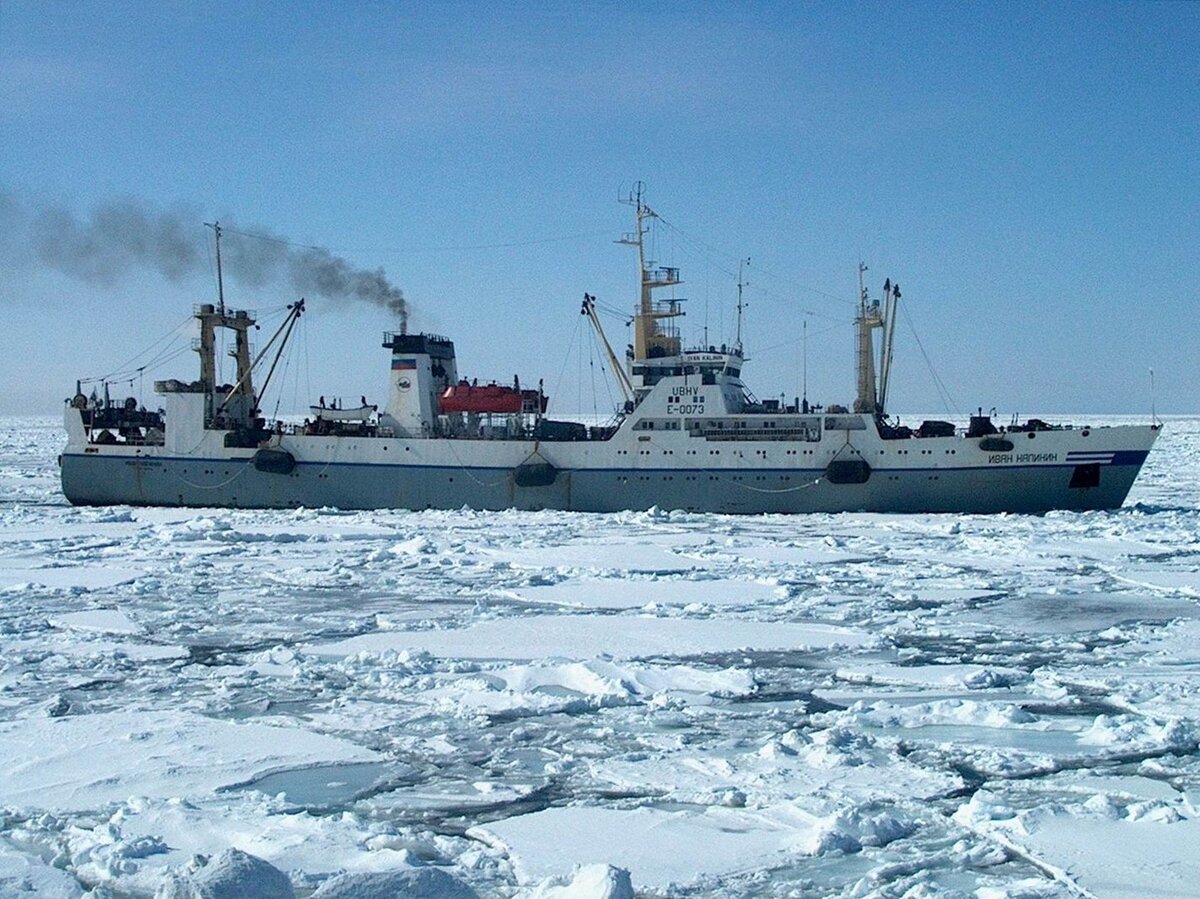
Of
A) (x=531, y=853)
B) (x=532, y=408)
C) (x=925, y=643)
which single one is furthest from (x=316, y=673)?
(x=532, y=408)

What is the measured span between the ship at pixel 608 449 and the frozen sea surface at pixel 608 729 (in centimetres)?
956

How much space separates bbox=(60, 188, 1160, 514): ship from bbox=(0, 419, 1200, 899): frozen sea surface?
956cm

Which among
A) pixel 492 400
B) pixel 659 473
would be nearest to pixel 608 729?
pixel 659 473

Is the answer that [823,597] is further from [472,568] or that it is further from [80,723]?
[80,723]

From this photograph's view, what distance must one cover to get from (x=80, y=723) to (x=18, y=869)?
2923mm

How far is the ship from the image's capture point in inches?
1062

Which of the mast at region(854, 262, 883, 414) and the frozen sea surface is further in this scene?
the mast at region(854, 262, 883, 414)

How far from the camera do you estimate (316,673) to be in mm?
10234

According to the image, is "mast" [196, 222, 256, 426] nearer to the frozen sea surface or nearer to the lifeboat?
the lifeboat

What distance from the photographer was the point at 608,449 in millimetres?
28578

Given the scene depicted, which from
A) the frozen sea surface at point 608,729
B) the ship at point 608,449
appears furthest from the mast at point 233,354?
the frozen sea surface at point 608,729

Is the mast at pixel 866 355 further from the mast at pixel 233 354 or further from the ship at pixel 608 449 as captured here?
the mast at pixel 233 354

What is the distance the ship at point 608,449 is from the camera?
26969 mm

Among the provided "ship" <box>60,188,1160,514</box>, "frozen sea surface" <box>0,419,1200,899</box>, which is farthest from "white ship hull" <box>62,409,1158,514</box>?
"frozen sea surface" <box>0,419,1200,899</box>
